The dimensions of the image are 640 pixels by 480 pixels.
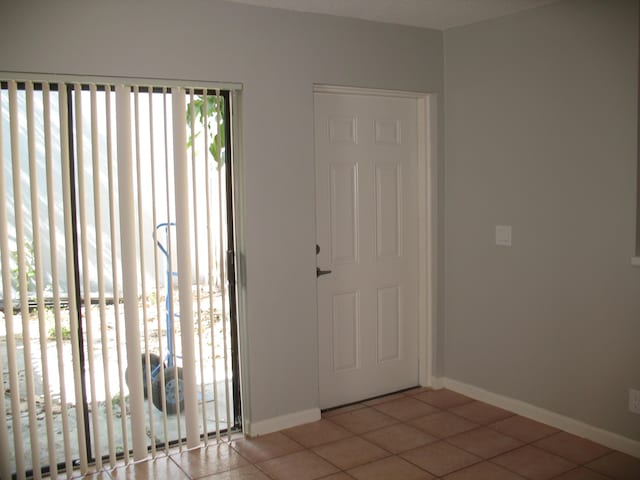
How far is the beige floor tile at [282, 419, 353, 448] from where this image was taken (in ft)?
11.3

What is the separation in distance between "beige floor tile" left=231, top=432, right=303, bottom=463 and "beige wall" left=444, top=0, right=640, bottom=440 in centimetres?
132

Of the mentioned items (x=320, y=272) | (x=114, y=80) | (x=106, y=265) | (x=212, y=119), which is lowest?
(x=320, y=272)

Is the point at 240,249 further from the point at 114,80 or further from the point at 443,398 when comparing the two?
the point at 443,398

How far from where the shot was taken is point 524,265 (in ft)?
12.0

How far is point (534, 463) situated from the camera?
3.11m

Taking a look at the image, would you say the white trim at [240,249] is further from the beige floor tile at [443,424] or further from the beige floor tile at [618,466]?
the beige floor tile at [618,466]

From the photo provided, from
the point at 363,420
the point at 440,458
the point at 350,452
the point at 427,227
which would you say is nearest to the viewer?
the point at 440,458

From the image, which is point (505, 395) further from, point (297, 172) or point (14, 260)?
point (14, 260)

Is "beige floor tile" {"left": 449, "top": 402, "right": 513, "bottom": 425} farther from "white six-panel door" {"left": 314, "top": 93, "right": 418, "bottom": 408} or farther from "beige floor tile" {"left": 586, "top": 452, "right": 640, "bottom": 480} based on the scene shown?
"beige floor tile" {"left": 586, "top": 452, "right": 640, "bottom": 480}

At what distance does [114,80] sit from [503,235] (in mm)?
2353

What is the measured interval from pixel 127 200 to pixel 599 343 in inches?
99.7

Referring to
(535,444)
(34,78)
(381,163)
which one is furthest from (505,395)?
(34,78)

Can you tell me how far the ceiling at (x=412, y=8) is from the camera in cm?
336

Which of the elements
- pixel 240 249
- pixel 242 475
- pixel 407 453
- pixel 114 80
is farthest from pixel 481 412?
pixel 114 80
